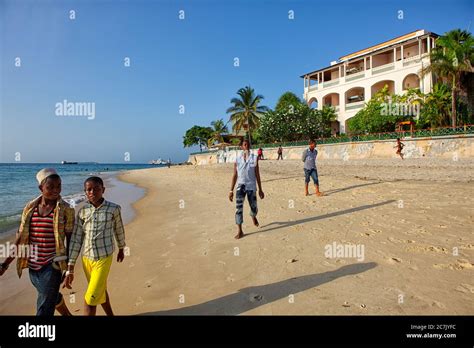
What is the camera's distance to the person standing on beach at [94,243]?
255 centimetres

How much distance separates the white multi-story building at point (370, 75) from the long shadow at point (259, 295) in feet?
101

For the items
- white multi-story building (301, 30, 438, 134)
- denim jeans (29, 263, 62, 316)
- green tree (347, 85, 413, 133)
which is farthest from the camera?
white multi-story building (301, 30, 438, 134)

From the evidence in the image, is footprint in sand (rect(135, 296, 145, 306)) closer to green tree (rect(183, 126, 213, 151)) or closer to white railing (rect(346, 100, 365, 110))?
white railing (rect(346, 100, 365, 110))

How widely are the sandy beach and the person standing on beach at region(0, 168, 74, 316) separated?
2.99ft

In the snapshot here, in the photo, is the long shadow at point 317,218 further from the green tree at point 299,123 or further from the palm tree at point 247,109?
the palm tree at point 247,109

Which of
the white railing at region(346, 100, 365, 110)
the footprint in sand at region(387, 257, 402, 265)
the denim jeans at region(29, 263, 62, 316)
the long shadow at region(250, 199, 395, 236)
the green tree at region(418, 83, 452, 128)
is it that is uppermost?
the white railing at region(346, 100, 365, 110)

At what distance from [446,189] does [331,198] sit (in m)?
3.72

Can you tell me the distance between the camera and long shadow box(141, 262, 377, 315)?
2967mm

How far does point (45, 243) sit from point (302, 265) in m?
3.24

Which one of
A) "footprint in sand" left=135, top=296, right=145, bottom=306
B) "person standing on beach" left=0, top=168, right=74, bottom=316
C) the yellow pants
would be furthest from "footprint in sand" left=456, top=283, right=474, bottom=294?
"person standing on beach" left=0, top=168, right=74, bottom=316
